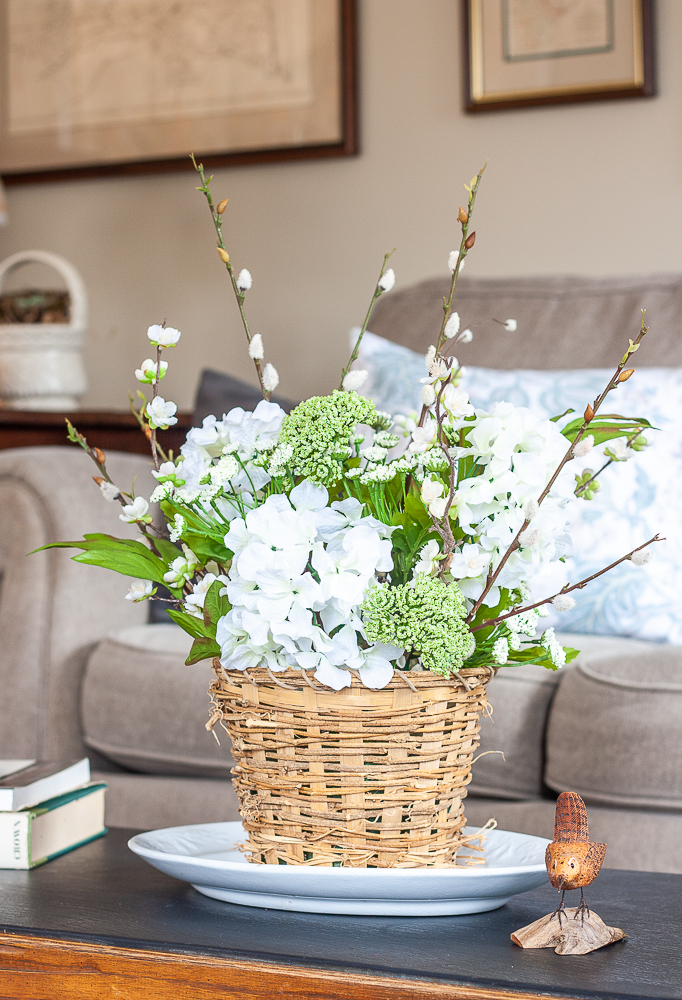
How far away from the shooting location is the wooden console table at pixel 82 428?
2.14 meters

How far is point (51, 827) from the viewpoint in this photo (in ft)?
3.14

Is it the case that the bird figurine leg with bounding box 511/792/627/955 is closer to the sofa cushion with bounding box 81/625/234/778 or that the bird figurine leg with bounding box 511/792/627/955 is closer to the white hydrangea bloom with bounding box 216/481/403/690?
the white hydrangea bloom with bounding box 216/481/403/690

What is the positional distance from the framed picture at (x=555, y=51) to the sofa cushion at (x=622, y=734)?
4.64 feet

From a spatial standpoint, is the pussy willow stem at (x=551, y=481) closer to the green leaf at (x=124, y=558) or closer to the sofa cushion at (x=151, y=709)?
the green leaf at (x=124, y=558)

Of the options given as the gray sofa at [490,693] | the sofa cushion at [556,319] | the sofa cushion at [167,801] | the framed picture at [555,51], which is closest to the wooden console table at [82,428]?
the gray sofa at [490,693]

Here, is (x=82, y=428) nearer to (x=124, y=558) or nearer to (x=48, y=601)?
(x=48, y=601)

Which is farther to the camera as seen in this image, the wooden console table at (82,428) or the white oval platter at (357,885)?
the wooden console table at (82,428)

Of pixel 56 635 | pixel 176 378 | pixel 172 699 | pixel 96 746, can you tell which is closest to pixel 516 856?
pixel 172 699

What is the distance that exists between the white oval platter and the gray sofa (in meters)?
0.43

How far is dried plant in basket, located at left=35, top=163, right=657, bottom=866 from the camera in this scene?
693 mm

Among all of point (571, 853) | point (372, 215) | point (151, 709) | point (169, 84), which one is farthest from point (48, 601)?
point (169, 84)

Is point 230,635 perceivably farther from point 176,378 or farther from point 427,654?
point 176,378

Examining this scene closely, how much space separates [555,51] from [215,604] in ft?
6.18

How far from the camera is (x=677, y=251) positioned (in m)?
2.21
